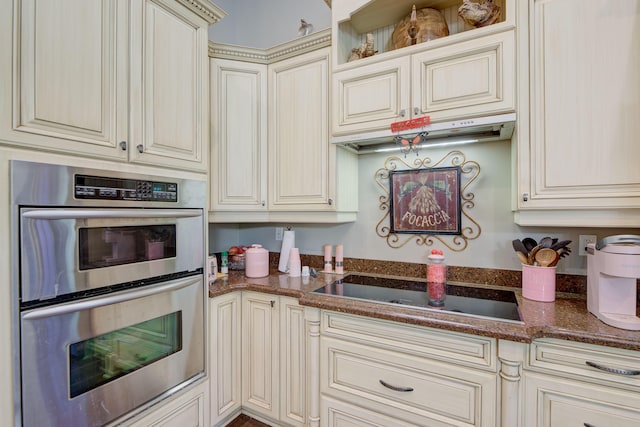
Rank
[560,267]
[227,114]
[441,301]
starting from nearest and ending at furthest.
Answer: [441,301], [560,267], [227,114]

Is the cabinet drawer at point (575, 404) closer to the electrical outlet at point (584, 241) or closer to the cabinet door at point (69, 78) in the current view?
the electrical outlet at point (584, 241)

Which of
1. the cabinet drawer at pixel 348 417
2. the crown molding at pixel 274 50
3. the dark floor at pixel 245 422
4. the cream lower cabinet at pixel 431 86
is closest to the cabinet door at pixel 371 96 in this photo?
the cream lower cabinet at pixel 431 86

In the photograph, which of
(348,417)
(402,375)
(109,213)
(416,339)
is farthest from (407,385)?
(109,213)

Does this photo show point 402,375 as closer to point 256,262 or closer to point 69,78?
point 256,262

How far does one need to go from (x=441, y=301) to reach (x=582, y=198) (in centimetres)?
76

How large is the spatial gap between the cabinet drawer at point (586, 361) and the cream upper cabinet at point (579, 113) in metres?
0.52

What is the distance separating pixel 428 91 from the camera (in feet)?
5.14

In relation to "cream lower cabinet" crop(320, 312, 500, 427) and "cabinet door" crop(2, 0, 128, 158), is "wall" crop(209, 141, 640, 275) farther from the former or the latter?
"cabinet door" crop(2, 0, 128, 158)

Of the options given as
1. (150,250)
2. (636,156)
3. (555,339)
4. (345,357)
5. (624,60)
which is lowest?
(345,357)

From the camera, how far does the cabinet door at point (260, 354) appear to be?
71.1 inches

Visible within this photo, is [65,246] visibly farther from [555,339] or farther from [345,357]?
[555,339]

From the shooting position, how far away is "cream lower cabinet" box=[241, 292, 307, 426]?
5.66 ft

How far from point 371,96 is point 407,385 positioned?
4.90ft

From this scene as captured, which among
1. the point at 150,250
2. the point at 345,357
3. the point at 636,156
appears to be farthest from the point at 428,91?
the point at 150,250
